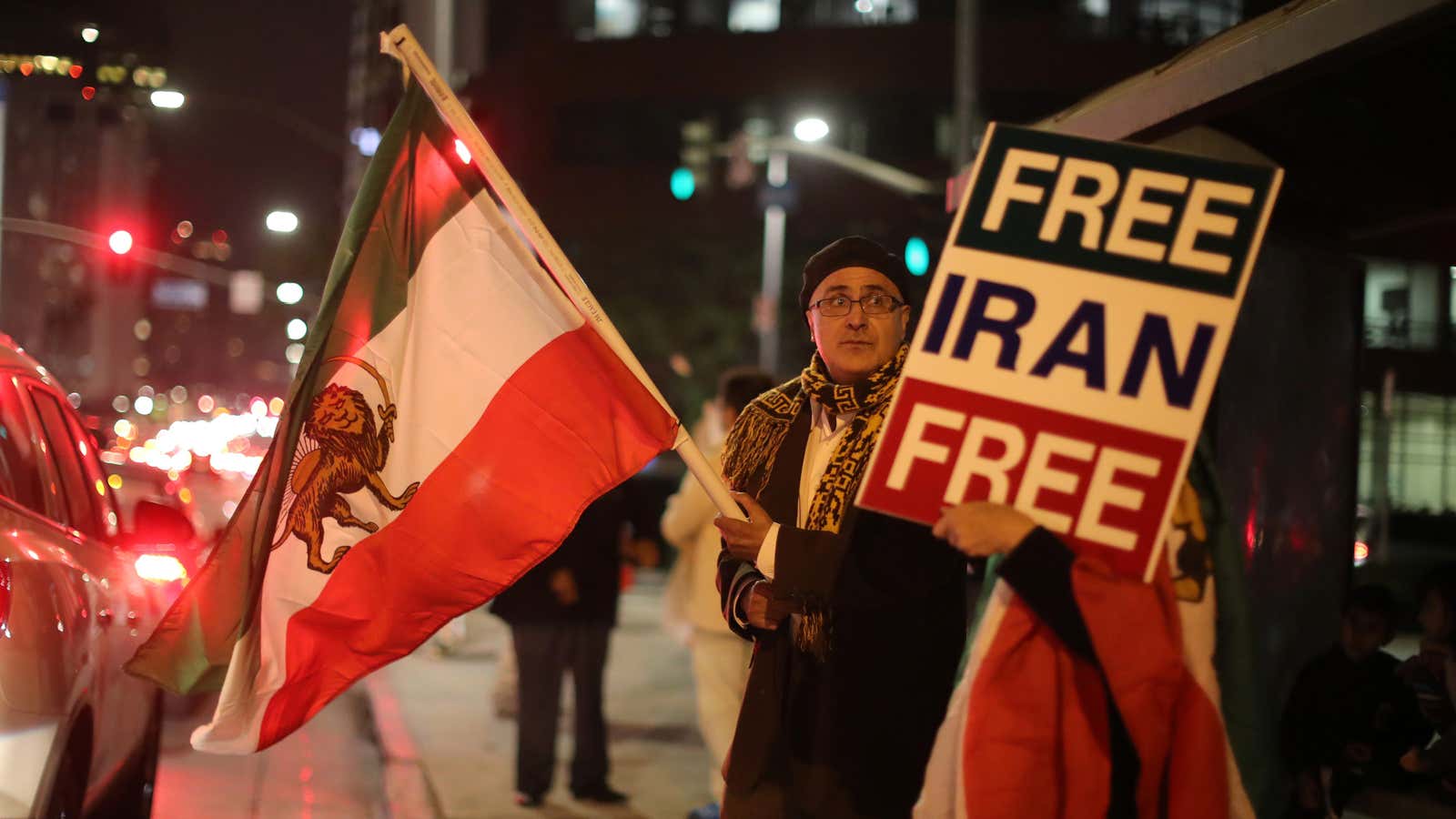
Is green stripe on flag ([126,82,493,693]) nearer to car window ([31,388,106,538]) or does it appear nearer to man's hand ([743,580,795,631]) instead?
man's hand ([743,580,795,631])

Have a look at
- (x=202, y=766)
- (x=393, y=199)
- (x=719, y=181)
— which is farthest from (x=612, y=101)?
(x=393, y=199)

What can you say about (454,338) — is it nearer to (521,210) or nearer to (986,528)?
(521,210)

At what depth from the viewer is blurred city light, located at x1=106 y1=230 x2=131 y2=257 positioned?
26141 millimetres

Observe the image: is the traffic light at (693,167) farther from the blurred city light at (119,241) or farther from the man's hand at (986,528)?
the man's hand at (986,528)

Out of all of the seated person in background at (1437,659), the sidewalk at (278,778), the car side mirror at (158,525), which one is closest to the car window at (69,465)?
the car side mirror at (158,525)

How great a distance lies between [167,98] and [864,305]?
17.3 meters

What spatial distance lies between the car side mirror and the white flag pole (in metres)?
2.91

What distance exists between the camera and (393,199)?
3.97m

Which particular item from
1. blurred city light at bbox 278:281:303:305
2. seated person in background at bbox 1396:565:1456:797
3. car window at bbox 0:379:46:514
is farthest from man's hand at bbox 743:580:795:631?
blurred city light at bbox 278:281:303:305

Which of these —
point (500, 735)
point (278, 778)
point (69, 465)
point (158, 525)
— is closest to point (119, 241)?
point (500, 735)

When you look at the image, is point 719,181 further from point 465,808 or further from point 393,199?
point 393,199

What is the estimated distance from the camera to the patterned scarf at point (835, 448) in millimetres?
3586

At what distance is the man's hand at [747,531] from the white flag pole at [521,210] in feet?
0.07

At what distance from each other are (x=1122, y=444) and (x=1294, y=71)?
149 cm
